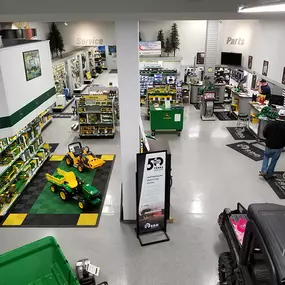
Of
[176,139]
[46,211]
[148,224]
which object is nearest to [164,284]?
[148,224]

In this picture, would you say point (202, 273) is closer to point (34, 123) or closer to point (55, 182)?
point (55, 182)

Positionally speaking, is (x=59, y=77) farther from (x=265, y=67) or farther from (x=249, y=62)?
(x=265, y=67)

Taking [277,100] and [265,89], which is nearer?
[277,100]

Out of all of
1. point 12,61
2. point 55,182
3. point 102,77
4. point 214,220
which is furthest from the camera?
point 102,77

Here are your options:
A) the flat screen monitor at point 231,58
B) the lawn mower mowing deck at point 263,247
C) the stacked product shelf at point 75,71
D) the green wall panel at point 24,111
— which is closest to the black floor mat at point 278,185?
the lawn mower mowing deck at point 263,247

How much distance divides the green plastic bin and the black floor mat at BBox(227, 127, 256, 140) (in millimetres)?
8289

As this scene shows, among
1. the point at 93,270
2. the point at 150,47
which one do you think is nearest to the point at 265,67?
the point at 150,47

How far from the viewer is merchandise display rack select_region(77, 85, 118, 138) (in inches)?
428

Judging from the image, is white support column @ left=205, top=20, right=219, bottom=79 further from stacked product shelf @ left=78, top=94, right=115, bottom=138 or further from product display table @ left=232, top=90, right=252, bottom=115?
stacked product shelf @ left=78, top=94, right=115, bottom=138

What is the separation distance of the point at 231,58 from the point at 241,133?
641cm

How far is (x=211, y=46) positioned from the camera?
595 inches

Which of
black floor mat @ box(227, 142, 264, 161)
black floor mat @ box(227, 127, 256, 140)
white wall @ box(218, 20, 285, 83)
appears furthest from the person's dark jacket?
white wall @ box(218, 20, 285, 83)

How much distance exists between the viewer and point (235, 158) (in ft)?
30.6

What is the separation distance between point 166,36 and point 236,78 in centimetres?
481
